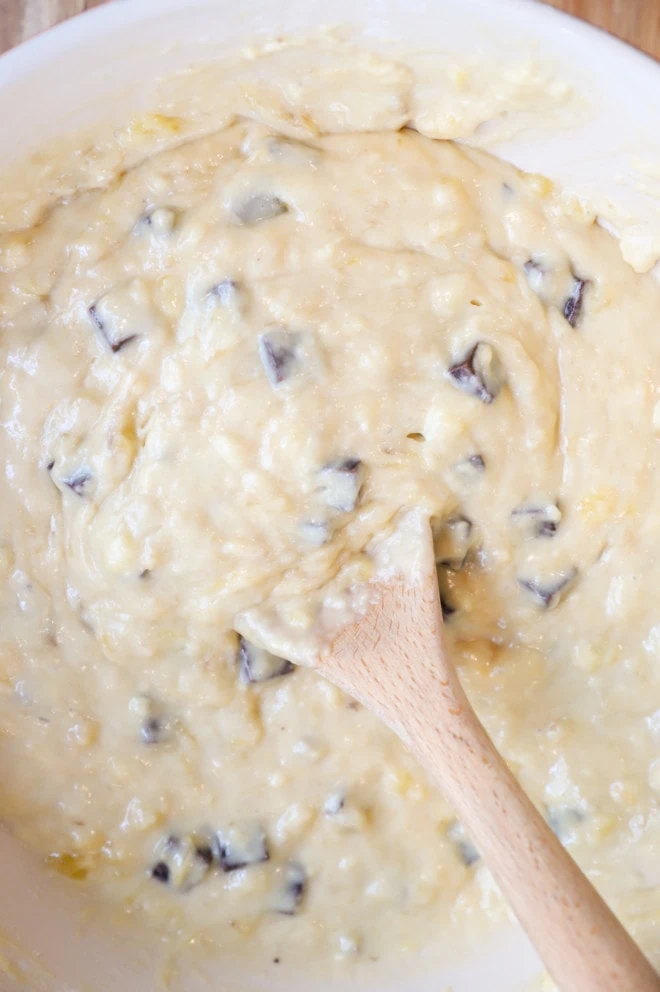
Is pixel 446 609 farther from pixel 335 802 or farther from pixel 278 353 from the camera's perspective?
pixel 278 353

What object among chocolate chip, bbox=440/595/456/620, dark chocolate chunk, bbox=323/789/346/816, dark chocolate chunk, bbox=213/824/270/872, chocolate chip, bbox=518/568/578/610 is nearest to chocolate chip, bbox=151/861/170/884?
dark chocolate chunk, bbox=213/824/270/872

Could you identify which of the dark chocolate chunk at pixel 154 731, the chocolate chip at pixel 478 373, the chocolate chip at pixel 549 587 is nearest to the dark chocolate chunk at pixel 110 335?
the chocolate chip at pixel 478 373

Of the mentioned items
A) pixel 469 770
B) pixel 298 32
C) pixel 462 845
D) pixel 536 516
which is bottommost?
pixel 462 845

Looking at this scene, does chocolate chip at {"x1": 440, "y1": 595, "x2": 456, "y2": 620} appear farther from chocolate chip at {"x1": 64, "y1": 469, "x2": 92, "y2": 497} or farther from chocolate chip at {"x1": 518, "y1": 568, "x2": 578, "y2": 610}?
chocolate chip at {"x1": 64, "y1": 469, "x2": 92, "y2": 497}

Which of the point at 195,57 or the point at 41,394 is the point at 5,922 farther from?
the point at 195,57

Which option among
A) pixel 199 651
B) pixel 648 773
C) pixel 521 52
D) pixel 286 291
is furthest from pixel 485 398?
pixel 648 773

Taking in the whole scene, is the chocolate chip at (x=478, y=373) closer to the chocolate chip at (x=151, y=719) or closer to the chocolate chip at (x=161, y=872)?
the chocolate chip at (x=151, y=719)

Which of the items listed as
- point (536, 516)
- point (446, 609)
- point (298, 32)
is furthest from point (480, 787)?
point (298, 32)
